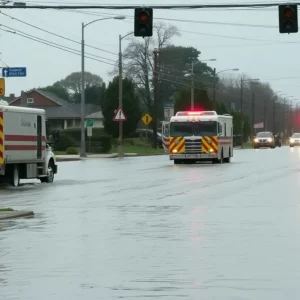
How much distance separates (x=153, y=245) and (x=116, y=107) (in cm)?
8082

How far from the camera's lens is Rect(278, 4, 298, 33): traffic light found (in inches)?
1262

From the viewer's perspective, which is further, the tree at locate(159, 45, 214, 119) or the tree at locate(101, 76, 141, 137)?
the tree at locate(159, 45, 214, 119)

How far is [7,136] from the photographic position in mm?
31359

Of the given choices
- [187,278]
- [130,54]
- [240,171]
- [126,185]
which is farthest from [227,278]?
[130,54]

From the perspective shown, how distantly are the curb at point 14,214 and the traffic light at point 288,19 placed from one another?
14.0m

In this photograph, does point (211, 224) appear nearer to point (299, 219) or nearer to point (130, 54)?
point (299, 219)

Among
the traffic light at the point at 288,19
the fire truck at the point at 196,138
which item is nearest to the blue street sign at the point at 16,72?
the traffic light at the point at 288,19

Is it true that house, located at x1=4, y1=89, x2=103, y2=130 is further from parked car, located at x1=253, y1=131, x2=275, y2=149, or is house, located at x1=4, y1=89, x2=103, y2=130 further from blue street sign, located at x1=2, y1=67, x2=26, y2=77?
blue street sign, located at x1=2, y1=67, x2=26, y2=77

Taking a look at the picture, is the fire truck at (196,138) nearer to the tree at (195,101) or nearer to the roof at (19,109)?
the roof at (19,109)

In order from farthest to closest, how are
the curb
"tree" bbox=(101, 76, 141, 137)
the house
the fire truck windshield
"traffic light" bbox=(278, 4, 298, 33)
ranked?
the house
"tree" bbox=(101, 76, 141, 137)
the fire truck windshield
"traffic light" bbox=(278, 4, 298, 33)
the curb

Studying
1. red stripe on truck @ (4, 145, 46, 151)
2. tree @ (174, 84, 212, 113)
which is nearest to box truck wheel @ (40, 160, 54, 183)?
red stripe on truck @ (4, 145, 46, 151)

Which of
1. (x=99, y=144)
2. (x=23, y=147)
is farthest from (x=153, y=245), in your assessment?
(x=99, y=144)

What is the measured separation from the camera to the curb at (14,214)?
64.8 feet

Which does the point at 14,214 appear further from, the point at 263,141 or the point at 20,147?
the point at 263,141
